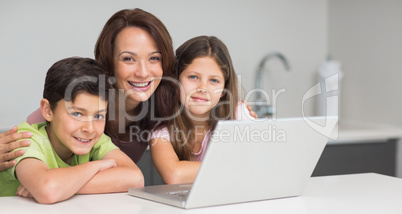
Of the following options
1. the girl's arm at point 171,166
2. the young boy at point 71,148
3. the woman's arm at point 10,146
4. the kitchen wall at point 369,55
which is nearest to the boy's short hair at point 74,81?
the young boy at point 71,148

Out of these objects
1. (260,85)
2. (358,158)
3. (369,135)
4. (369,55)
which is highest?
(369,55)

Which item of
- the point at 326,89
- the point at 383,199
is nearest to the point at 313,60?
the point at 326,89

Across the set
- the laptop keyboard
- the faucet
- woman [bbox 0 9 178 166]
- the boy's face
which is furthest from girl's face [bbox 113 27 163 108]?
the faucet

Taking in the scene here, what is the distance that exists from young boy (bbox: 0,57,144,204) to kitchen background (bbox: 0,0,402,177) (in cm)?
120

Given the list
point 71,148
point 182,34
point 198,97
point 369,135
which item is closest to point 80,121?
point 71,148

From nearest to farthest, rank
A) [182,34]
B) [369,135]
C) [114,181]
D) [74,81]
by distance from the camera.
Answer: [114,181] < [74,81] < [369,135] < [182,34]

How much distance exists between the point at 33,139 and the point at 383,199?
850 mm

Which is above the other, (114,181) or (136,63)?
(136,63)

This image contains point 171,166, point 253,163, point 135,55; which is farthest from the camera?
point 135,55

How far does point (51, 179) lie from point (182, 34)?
1825 mm

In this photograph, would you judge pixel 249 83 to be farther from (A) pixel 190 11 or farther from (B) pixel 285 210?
(B) pixel 285 210

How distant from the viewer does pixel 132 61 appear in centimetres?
155

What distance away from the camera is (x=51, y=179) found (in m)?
1.11

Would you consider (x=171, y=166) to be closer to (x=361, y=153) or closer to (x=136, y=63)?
(x=136, y=63)
